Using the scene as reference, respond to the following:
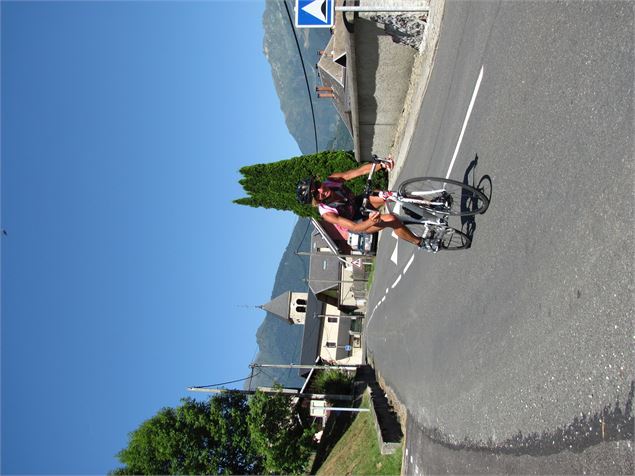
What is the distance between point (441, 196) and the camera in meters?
8.74

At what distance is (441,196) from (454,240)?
90 cm

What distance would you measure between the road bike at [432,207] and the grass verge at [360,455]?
18.6 ft

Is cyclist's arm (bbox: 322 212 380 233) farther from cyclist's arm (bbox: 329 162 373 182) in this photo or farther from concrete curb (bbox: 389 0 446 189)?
concrete curb (bbox: 389 0 446 189)

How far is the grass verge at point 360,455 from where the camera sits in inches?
483

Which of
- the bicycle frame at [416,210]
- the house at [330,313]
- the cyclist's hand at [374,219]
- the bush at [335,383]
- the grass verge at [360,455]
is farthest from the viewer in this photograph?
the house at [330,313]

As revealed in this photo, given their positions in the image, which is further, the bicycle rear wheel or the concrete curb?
the concrete curb

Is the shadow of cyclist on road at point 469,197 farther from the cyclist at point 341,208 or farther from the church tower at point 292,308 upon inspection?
the church tower at point 292,308

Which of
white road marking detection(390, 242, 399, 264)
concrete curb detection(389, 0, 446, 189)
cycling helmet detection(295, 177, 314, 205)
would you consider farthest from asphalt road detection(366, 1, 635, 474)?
white road marking detection(390, 242, 399, 264)

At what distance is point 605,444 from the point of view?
4223 millimetres

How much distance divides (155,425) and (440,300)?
19548 mm

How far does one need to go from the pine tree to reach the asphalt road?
64.9 feet

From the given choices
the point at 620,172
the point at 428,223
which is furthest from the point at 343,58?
the point at 620,172

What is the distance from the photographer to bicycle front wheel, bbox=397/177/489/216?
8.40 meters

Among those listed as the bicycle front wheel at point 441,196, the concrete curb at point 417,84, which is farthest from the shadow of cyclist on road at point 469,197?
the concrete curb at point 417,84
